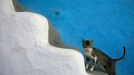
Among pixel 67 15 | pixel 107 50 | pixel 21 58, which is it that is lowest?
pixel 21 58

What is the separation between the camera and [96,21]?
2959 millimetres

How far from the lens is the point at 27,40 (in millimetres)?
2879

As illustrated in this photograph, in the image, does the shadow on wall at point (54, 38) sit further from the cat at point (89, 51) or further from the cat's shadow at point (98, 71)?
the cat's shadow at point (98, 71)

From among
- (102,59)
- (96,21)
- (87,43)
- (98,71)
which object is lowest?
(98,71)

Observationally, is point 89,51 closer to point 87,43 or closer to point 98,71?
point 87,43

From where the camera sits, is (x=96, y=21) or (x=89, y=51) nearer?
(x=89, y=51)

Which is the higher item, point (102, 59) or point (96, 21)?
point (96, 21)

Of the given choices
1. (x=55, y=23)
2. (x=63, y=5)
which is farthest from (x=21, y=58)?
(x=63, y=5)

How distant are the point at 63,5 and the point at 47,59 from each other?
22.3 inches

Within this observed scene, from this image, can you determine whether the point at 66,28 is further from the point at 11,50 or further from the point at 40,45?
the point at 11,50

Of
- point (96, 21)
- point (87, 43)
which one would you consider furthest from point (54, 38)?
point (96, 21)

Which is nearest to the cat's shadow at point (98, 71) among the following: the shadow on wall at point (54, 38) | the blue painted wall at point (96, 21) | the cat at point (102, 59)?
the cat at point (102, 59)

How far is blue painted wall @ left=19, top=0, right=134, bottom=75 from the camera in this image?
289 cm

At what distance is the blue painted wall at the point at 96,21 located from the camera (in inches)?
114
